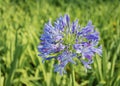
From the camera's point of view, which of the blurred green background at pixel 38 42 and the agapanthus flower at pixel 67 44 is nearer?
the agapanthus flower at pixel 67 44

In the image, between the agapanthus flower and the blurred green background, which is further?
the blurred green background

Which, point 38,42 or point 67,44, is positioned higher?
point 38,42

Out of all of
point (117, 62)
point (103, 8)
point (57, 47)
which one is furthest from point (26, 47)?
point (103, 8)

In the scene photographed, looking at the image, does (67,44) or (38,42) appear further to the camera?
(38,42)

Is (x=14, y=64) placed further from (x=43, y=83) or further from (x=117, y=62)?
(x=117, y=62)
